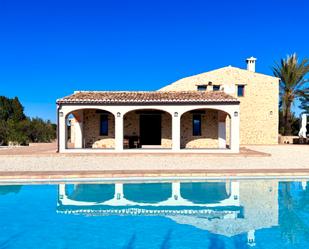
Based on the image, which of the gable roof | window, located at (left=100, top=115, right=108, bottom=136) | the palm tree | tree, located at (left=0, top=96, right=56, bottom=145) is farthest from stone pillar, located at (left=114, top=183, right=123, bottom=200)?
the palm tree

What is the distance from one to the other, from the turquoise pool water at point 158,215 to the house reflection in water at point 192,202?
21mm

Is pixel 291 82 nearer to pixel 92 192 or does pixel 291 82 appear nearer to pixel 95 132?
pixel 95 132

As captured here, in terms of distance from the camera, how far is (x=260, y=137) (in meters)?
25.7

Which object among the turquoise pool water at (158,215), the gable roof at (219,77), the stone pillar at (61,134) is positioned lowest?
the turquoise pool water at (158,215)

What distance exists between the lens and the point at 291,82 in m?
29.9

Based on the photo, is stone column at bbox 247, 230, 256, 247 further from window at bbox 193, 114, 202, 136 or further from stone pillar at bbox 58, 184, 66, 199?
window at bbox 193, 114, 202, 136

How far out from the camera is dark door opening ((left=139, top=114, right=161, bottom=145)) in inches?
780

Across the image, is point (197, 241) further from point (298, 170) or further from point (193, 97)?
point (193, 97)

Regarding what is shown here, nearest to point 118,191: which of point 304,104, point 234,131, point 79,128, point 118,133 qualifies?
point 118,133

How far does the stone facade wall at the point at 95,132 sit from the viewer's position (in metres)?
19.5

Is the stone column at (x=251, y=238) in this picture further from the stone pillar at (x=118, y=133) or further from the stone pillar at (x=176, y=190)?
the stone pillar at (x=118, y=133)

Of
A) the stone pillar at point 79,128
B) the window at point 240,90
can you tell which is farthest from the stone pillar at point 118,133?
the window at point 240,90

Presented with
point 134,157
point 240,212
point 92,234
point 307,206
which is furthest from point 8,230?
point 134,157

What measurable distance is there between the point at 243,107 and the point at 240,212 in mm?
19808
